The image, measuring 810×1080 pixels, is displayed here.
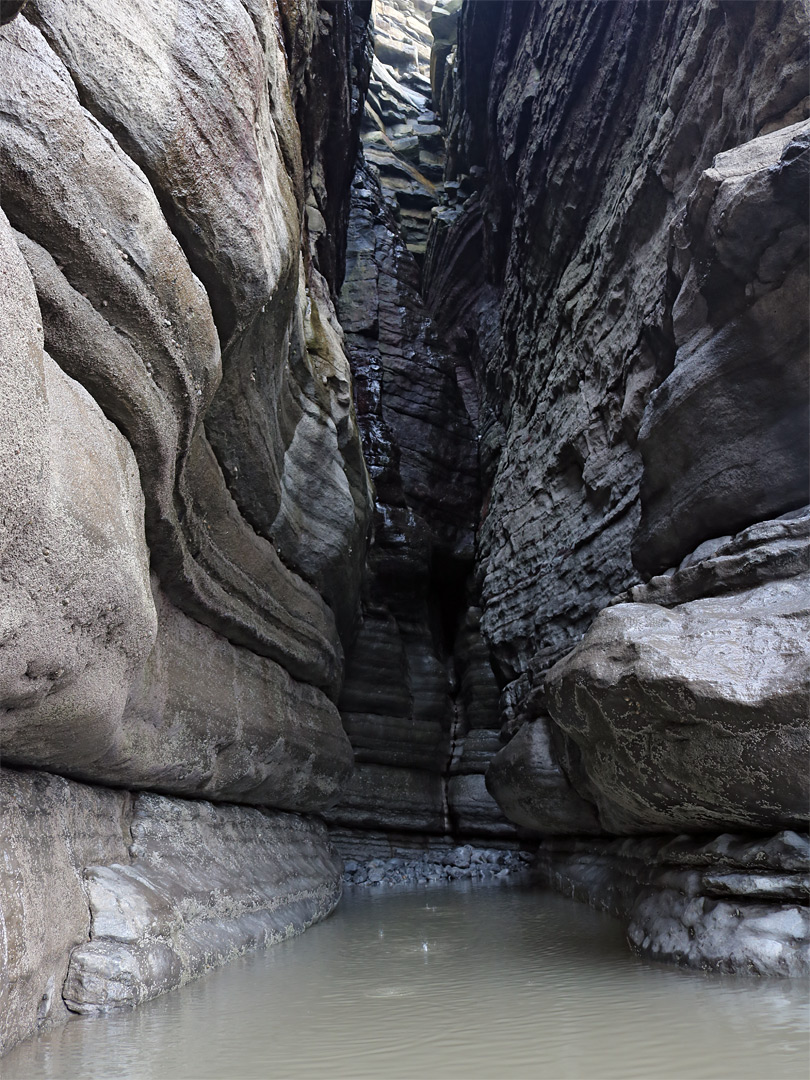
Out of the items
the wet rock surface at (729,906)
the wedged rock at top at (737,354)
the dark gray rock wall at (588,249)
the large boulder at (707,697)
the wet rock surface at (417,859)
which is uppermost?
the dark gray rock wall at (588,249)

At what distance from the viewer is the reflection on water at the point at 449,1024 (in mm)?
2318

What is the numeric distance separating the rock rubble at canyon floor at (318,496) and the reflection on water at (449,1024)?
11.9 inches

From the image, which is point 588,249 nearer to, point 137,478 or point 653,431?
point 653,431

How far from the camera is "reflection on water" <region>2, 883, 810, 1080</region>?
2.32 meters

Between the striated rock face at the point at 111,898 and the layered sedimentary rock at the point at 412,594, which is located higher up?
the layered sedimentary rock at the point at 412,594

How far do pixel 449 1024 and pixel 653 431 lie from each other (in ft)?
13.8

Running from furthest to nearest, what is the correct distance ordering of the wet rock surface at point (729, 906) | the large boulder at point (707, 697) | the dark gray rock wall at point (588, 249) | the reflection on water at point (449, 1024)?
the dark gray rock wall at point (588, 249)
the large boulder at point (707, 697)
the wet rock surface at point (729, 906)
the reflection on water at point (449, 1024)

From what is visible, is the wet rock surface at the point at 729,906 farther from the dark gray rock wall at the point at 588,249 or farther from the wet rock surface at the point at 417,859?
the wet rock surface at the point at 417,859

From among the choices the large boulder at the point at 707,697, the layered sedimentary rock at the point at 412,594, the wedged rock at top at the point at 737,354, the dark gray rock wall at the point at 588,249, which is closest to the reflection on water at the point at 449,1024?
the large boulder at the point at 707,697

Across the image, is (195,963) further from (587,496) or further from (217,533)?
(587,496)

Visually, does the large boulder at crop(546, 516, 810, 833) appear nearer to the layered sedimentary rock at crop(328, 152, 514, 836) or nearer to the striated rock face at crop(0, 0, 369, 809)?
the striated rock face at crop(0, 0, 369, 809)

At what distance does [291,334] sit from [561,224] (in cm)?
528

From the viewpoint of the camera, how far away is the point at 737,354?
4961mm

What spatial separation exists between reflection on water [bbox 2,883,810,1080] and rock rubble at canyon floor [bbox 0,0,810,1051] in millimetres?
303
